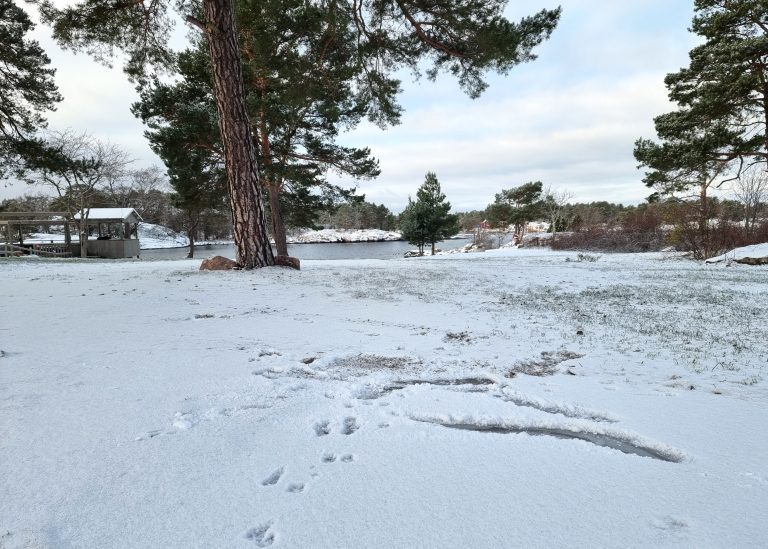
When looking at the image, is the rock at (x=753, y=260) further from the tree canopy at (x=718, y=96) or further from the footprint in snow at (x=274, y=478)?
the footprint in snow at (x=274, y=478)

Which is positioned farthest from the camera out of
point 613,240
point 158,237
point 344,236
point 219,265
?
point 344,236

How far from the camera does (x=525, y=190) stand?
143ft

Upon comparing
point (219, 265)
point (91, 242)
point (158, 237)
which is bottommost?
point (219, 265)

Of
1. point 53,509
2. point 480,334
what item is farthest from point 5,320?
point 480,334

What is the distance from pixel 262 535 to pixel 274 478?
0.88 feet

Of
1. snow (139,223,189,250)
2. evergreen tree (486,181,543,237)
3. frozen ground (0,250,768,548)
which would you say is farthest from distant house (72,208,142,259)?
evergreen tree (486,181,543,237)

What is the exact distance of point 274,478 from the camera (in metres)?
1.31

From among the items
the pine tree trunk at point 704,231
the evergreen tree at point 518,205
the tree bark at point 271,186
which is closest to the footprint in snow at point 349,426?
the tree bark at point 271,186

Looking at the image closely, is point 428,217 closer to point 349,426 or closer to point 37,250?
point 37,250

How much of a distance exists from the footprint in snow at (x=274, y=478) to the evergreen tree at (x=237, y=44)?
6.59 m

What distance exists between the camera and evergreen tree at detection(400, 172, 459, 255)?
3394cm

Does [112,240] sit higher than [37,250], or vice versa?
[112,240]

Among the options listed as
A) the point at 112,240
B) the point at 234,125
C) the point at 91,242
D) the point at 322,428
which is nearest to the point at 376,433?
the point at 322,428

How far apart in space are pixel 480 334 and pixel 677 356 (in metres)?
1.46
